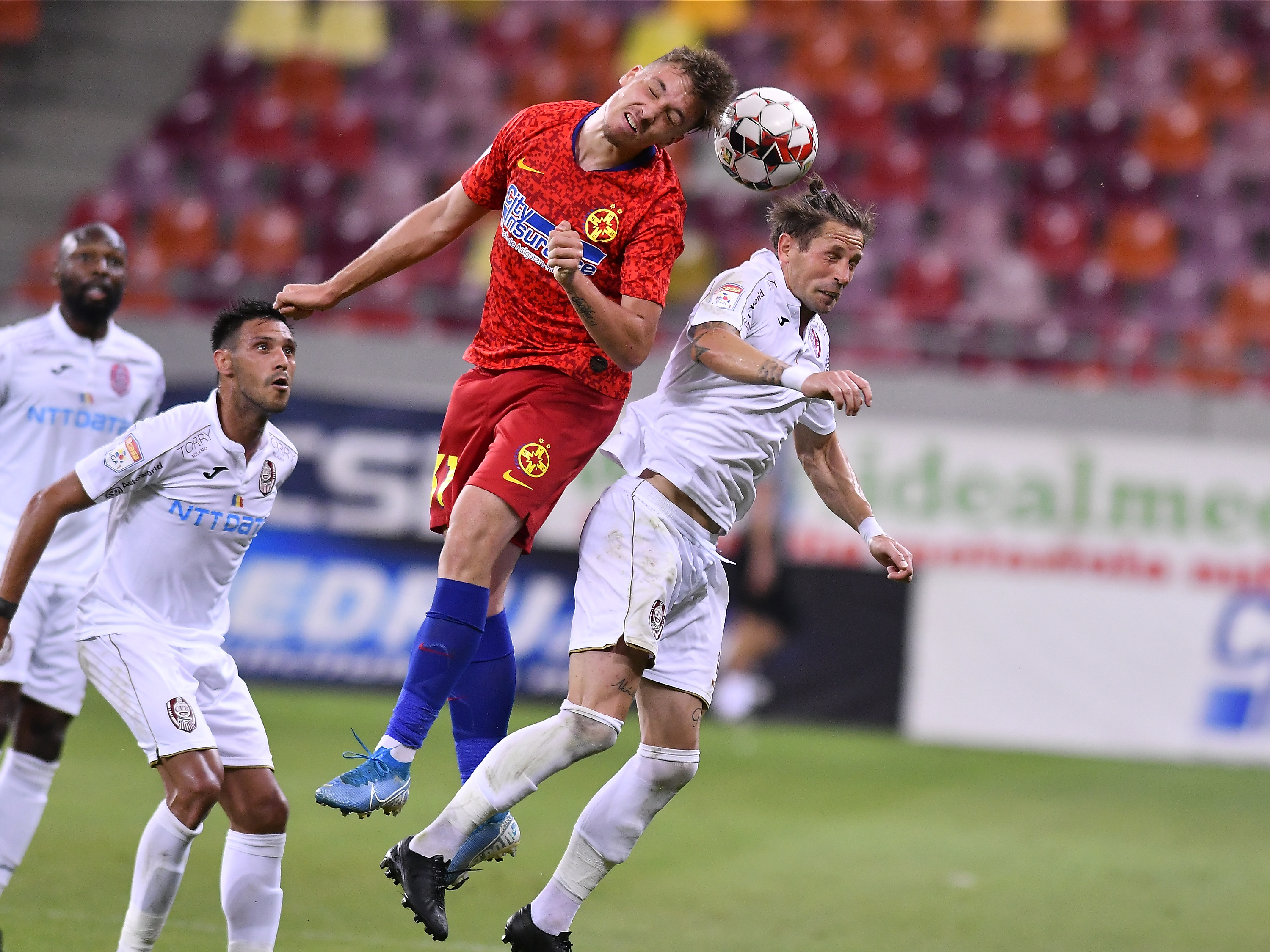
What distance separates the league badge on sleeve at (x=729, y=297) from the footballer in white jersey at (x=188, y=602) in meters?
1.40

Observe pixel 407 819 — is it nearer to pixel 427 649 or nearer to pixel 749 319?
pixel 427 649

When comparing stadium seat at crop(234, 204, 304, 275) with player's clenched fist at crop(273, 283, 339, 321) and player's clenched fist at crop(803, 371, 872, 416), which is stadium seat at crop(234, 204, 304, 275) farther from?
player's clenched fist at crop(803, 371, 872, 416)

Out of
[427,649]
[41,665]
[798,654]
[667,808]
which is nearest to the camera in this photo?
[427,649]

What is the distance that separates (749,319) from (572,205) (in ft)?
2.21

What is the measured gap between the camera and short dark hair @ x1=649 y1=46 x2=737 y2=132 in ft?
15.7

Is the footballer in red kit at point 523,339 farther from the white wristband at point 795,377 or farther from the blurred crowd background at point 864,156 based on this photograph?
the blurred crowd background at point 864,156

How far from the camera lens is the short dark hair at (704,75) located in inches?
188

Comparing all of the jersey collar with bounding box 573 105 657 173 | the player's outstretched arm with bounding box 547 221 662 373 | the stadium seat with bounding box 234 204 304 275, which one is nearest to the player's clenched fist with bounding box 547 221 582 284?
the player's outstretched arm with bounding box 547 221 662 373

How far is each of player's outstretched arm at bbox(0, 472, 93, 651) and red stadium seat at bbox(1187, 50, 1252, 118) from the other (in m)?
13.3

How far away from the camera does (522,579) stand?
11922mm

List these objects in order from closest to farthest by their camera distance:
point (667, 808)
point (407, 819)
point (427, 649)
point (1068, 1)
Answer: point (427, 649) < point (407, 819) < point (667, 808) < point (1068, 1)

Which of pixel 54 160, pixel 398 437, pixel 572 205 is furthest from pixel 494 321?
pixel 54 160

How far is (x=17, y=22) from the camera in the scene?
16.8 meters

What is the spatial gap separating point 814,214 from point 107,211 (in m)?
11.5
